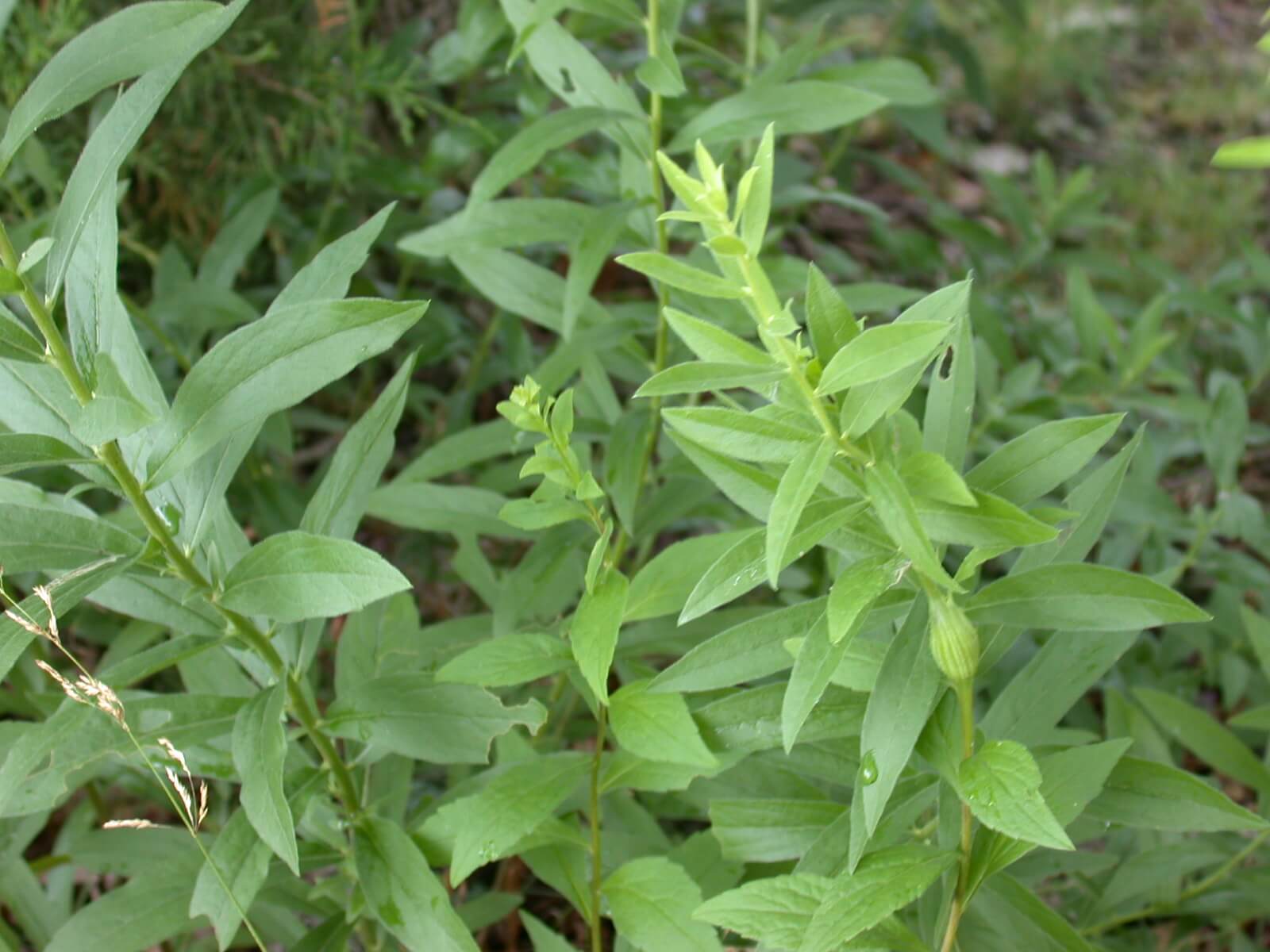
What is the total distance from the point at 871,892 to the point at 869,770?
14 cm

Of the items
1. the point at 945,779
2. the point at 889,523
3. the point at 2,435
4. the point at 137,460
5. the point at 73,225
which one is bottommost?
the point at 945,779

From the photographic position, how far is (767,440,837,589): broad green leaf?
42.7 inches

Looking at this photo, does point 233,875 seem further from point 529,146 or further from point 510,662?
point 529,146

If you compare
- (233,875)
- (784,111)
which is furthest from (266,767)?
(784,111)

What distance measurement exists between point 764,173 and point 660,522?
1018mm

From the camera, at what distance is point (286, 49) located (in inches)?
116

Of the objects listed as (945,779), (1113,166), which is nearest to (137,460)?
(945,779)

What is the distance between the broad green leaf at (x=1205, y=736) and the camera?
1938 mm

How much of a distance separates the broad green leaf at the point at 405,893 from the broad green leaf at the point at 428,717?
14 cm

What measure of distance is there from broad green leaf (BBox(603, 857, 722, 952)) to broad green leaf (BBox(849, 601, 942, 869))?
0.31 m

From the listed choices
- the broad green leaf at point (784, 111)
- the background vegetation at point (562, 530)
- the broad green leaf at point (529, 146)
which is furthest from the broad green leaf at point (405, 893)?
the broad green leaf at point (784, 111)

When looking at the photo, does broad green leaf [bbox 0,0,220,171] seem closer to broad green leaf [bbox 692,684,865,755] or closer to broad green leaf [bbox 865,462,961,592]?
broad green leaf [bbox 865,462,961,592]

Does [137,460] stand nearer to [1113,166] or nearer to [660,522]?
[660,522]

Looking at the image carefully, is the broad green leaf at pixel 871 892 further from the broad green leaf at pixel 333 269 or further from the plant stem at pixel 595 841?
the broad green leaf at pixel 333 269
